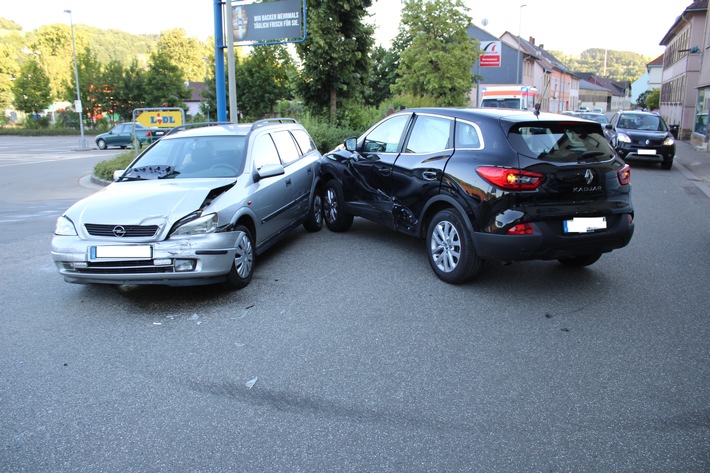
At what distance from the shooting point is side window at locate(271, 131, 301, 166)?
7441 millimetres

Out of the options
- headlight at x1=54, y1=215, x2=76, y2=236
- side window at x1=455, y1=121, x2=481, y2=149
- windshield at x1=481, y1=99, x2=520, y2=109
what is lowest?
headlight at x1=54, y1=215, x2=76, y2=236

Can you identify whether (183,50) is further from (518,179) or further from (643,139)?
(518,179)

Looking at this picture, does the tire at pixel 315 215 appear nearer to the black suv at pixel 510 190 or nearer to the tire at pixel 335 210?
the tire at pixel 335 210

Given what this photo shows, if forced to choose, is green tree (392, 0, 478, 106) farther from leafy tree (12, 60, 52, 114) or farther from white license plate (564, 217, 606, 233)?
leafy tree (12, 60, 52, 114)

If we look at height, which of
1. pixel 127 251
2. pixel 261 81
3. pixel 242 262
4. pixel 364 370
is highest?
pixel 261 81

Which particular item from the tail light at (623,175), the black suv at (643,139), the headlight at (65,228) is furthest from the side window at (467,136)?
the black suv at (643,139)

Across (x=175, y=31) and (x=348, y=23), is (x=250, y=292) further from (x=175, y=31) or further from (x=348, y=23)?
(x=175, y=31)

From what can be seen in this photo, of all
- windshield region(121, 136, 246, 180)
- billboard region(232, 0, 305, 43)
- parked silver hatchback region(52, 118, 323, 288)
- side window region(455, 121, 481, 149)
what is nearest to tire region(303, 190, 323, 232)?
parked silver hatchback region(52, 118, 323, 288)

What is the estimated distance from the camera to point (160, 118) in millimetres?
14977

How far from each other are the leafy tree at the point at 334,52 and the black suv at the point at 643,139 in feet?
27.6

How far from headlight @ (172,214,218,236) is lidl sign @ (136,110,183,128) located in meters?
10.5

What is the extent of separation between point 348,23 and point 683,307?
49.0ft

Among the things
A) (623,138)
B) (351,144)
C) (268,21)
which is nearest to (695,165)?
(623,138)

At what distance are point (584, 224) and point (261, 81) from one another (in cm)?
4335
